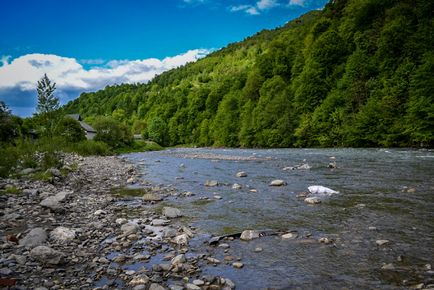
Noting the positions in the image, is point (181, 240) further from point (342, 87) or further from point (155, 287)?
point (342, 87)

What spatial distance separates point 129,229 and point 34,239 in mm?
2347

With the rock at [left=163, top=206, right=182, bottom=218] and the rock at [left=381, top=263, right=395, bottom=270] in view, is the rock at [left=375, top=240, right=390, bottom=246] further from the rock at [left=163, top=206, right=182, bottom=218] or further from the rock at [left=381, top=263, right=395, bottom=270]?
the rock at [left=163, top=206, right=182, bottom=218]

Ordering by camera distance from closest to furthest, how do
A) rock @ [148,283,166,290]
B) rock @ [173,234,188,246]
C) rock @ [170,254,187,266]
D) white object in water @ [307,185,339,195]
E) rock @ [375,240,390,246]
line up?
rock @ [148,283,166,290] < rock @ [170,254,187,266] < rock @ [375,240,390,246] < rock @ [173,234,188,246] < white object in water @ [307,185,339,195]

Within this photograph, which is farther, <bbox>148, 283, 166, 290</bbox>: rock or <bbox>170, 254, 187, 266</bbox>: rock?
<bbox>170, 254, 187, 266</bbox>: rock

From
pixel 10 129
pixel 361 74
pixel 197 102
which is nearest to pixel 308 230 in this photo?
pixel 10 129

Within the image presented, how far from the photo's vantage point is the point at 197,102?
118 m

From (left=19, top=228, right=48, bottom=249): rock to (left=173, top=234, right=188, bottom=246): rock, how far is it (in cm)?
319

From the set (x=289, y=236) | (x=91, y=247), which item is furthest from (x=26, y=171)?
(x=289, y=236)

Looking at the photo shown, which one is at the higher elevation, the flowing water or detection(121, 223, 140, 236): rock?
detection(121, 223, 140, 236): rock

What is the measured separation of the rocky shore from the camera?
18.8 ft

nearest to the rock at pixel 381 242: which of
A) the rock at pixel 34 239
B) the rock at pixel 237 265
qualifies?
the rock at pixel 237 265

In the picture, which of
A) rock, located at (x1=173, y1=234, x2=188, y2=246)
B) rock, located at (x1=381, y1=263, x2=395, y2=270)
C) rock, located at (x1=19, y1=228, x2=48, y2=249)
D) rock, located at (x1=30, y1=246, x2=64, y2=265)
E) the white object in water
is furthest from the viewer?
the white object in water

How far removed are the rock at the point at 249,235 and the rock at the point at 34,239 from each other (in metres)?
4.98

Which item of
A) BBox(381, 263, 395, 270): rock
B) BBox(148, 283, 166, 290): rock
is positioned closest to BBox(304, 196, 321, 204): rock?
BBox(381, 263, 395, 270): rock
